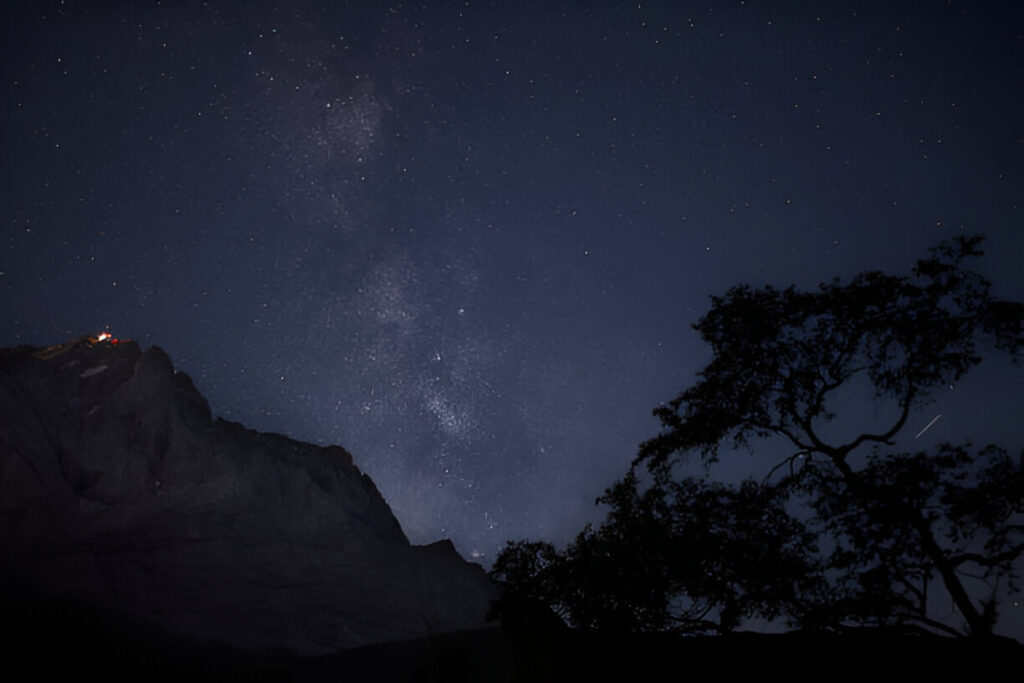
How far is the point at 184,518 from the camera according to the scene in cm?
5934

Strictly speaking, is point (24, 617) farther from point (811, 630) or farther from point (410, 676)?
point (811, 630)

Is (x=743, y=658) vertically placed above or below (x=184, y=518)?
below

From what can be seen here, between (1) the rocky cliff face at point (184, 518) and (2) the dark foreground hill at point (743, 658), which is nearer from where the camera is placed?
(2) the dark foreground hill at point (743, 658)

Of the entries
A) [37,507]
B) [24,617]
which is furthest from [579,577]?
[37,507]

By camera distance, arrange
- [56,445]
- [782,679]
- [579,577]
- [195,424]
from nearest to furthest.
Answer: [782,679] → [579,577] → [56,445] → [195,424]

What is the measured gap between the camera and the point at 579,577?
9.91 meters

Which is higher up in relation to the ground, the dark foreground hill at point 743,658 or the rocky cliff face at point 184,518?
the rocky cliff face at point 184,518

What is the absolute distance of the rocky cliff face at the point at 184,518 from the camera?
51.8 m

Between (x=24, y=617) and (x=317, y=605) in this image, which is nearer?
(x=24, y=617)

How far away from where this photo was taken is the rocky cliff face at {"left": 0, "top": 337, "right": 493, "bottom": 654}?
51.8 meters

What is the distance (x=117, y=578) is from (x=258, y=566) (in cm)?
1301

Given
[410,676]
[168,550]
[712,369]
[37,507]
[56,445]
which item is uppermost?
[56,445]

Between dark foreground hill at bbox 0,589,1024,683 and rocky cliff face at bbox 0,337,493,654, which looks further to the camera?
rocky cliff face at bbox 0,337,493,654

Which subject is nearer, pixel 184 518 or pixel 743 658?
pixel 743 658
